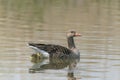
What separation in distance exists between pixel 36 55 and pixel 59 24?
8.78 metres

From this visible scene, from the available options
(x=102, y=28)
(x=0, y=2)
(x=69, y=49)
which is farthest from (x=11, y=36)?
(x=0, y=2)

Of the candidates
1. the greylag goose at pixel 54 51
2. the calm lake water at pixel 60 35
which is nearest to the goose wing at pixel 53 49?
the greylag goose at pixel 54 51

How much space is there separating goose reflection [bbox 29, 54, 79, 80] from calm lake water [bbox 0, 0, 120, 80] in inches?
1.2

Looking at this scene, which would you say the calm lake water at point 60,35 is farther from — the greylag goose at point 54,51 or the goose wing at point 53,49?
the goose wing at point 53,49

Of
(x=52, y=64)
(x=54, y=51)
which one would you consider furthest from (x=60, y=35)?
(x=52, y=64)

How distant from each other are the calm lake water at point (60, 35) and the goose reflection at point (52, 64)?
0.03 meters

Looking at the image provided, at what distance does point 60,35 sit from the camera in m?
24.9

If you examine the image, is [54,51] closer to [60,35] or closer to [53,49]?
[53,49]

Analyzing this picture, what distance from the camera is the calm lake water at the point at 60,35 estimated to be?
58.2ft

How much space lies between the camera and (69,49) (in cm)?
2136

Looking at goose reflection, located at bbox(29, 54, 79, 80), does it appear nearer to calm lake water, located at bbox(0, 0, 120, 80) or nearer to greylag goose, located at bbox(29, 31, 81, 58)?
calm lake water, located at bbox(0, 0, 120, 80)

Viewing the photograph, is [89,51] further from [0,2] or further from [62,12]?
[0,2]

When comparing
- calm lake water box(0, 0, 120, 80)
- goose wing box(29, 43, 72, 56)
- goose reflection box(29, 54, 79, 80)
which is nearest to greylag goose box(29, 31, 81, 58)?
goose wing box(29, 43, 72, 56)

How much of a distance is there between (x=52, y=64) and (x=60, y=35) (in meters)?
5.36
